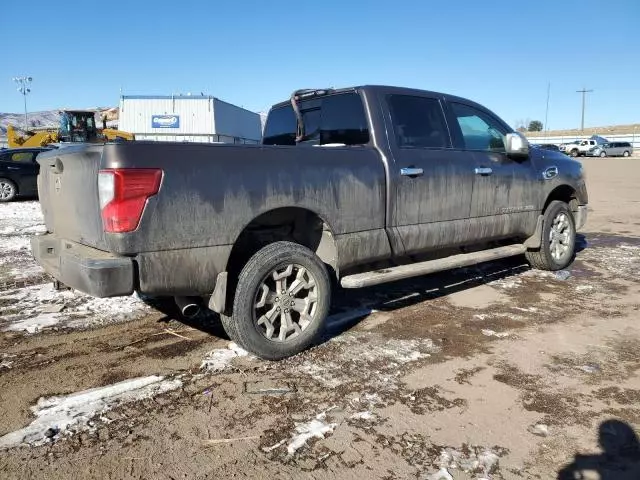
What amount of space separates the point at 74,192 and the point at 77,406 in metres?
1.40

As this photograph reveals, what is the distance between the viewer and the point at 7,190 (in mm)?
14180

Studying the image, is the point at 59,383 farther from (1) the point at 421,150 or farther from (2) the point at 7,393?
(1) the point at 421,150

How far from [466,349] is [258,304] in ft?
5.48

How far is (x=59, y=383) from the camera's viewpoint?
3365 mm

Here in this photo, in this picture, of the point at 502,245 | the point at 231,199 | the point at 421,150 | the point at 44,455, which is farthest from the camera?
the point at 502,245

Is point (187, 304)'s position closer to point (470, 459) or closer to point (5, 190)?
point (470, 459)

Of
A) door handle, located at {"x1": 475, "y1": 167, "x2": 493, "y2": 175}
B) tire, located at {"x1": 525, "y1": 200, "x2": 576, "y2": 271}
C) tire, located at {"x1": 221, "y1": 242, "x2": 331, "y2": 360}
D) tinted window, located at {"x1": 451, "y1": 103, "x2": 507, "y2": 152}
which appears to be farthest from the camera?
tire, located at {"x1": 525, "y1": 200, "x2": 576, "y2": 271}

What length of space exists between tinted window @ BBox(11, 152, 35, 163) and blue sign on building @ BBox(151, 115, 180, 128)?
23.4 metres

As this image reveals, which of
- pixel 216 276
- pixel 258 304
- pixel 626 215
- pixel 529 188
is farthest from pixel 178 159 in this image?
pixel 626 215

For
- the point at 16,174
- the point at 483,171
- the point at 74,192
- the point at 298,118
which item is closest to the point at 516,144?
the point at 483,171

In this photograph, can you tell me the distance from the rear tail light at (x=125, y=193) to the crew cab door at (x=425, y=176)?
6.64ft

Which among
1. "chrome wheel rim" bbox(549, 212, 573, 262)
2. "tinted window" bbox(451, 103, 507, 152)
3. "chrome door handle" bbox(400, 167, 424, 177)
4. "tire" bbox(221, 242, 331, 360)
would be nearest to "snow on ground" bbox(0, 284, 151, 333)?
"tire" bbox(221, 242, 331, 360)

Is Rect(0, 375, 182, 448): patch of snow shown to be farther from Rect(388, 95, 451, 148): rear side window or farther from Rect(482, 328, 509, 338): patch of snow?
Rect(388, 95, 451, 148): rear side window

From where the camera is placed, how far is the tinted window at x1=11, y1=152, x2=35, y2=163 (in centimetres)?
1422
